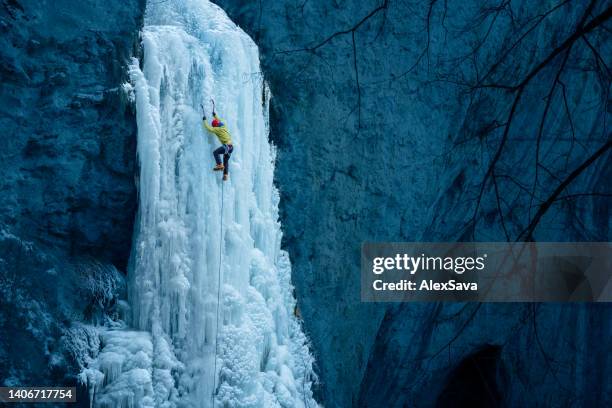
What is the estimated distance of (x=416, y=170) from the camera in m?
7.86

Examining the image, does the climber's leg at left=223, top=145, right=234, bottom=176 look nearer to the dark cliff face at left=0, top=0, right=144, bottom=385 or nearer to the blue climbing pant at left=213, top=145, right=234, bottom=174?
the blue climbing pant at left=213, top=145, right=234, bottom=174

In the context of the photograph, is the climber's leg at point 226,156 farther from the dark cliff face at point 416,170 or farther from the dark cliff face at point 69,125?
the dark cliff face at point 416,170

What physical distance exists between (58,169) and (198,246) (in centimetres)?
129

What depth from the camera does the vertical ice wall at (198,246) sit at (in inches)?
206

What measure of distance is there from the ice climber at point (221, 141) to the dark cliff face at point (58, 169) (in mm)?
692

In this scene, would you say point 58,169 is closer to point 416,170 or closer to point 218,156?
point 218,156

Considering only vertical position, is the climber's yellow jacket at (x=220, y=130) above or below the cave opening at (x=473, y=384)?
above

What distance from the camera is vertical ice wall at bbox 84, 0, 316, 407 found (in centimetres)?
522

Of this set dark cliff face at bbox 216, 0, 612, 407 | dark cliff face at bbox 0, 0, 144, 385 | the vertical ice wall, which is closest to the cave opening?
dark cliff face at bbox 216, 0, 612, 407

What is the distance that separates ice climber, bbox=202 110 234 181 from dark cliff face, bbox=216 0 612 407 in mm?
1165

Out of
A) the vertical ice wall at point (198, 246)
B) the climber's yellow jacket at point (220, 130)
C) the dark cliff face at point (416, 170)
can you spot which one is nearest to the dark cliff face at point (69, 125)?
the vertical ice wall at point (198, 246)

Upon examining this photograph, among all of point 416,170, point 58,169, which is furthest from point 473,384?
point 58,169

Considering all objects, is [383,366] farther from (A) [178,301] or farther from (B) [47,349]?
(B) [47,349]

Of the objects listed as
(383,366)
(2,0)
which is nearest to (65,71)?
(2,0)
